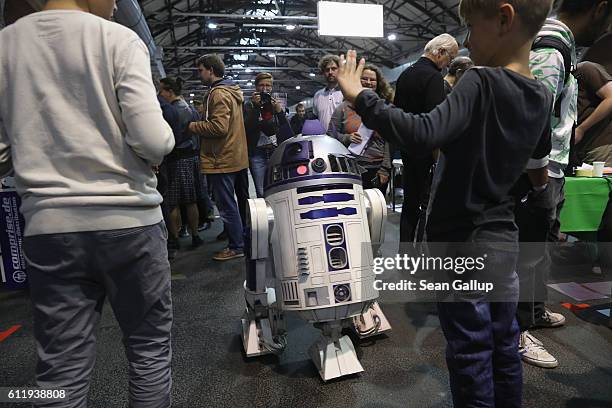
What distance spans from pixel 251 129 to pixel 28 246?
2.67m

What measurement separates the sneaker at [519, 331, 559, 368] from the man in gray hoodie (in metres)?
1.61

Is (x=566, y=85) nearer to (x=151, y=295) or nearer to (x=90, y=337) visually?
(x=151, y=295)

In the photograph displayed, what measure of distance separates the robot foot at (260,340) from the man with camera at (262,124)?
1772 millimetres

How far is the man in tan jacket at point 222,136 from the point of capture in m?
2.78

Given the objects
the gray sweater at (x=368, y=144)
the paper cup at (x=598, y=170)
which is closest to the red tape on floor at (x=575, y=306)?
the paper cup at (x=598, y=170)

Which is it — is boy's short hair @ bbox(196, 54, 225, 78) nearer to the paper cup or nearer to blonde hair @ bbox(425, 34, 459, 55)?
blonde hair @ bbox(425, 34, 459, 55)

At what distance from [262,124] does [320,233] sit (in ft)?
7.46

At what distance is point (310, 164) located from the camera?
1.42 metres

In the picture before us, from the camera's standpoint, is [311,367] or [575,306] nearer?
[311,367]

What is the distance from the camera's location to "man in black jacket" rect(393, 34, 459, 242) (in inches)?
81.0

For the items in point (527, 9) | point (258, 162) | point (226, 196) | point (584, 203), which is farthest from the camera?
point (258, 162)

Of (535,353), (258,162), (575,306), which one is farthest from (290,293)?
(258,162)

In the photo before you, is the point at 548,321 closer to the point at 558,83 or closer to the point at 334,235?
the point at 558,83

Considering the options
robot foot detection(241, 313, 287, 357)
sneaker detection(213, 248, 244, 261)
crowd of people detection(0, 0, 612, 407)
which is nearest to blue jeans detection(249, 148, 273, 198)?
sneaker detection(213, 248, 244, 261)
